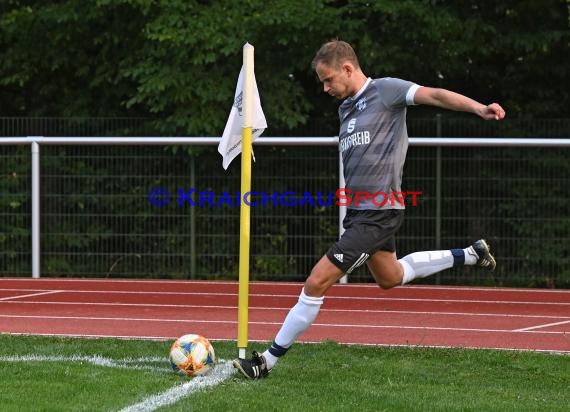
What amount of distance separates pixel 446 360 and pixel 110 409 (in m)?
2.92

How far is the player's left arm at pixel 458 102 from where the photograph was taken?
6.09 metres

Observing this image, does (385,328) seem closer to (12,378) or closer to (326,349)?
(326,349)

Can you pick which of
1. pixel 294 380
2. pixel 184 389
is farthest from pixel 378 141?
pixel 184 389

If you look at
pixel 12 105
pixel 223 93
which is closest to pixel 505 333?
pixel 223 93

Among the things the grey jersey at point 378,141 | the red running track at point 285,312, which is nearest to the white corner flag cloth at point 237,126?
the grey jersey at point 378,141

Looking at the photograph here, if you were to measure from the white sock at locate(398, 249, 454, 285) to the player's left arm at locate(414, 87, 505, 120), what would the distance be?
50.5 inches

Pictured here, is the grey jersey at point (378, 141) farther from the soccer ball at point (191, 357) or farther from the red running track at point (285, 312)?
the red running track at point (285, 312)

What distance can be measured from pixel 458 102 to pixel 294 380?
2.06 m

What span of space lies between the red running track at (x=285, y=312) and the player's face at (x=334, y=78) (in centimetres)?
288

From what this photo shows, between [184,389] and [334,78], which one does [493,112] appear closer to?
[334,78]

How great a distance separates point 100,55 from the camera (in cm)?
1633

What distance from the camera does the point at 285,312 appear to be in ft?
37.0

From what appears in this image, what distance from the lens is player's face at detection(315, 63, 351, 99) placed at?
267 inches

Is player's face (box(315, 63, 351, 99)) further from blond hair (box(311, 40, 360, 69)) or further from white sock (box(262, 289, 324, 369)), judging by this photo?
white sock (box(262, 289, 324, 369))
